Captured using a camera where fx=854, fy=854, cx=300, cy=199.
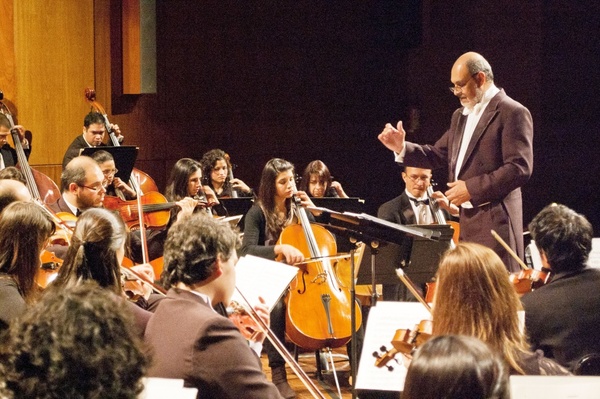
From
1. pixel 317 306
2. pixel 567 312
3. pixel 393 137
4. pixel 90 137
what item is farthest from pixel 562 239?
pixel 90 137

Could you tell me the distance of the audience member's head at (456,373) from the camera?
1.33 meters

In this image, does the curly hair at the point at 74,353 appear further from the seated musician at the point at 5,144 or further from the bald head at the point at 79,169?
the seated musician at the point at 5,144

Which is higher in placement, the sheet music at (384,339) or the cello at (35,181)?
the cello at (35,181)

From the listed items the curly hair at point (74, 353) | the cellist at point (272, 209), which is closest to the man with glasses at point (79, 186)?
the cellist at point (272, 209)

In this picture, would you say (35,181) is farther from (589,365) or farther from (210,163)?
(589,365)

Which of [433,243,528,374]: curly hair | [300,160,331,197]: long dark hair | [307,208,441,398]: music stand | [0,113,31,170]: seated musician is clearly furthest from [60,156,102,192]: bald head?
[433,243,528,374]: curly hair

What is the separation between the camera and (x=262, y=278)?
123 inches

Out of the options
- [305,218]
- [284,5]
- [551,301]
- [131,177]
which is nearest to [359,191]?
[284,5]

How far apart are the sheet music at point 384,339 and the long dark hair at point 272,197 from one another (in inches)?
84.0

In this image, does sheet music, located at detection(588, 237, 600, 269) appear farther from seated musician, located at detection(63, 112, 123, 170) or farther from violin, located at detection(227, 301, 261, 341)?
seated musician, located at detection(63, 112, 123, 170)

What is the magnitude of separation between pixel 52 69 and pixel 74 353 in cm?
588

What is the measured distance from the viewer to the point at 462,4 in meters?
7.39

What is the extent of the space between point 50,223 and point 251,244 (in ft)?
6.88

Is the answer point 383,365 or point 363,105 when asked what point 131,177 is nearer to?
point 363,105
